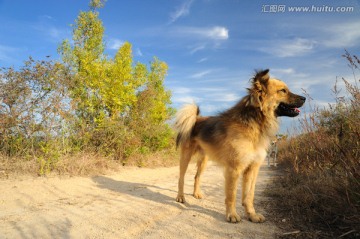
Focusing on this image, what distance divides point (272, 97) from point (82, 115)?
661 centimetres

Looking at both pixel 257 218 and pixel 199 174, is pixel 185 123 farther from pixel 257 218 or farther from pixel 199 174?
pixel 257 218

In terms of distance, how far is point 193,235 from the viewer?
3.25 metres

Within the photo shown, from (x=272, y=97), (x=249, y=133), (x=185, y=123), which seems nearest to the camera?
(x=249, y=133)

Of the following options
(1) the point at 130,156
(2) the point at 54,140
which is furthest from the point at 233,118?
(1) the point at 130,156

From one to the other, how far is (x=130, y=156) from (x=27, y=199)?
5028 millimetres

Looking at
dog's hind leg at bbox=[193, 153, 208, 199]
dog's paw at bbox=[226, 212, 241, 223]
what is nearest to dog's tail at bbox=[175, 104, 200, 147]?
dog's hind leg at bbox=[193, 153, 208, 199]

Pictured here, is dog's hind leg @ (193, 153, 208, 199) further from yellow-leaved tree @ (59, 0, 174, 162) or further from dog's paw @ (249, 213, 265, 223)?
yellow-leaved tree @ (59, 0, 174, 162)

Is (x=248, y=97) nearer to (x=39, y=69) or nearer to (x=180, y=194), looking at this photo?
(x=180, y=194)

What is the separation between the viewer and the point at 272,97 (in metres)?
4.28

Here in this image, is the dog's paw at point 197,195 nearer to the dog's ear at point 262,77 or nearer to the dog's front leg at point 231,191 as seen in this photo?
the dog's front leg at point 231,191

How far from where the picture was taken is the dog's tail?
5250 mm

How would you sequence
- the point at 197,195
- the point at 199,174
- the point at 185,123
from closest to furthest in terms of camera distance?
1. the point at 185,123
2. the point at 197,195
3. the point at 199,174

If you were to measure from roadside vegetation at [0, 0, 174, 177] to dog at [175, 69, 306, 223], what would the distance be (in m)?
4.38

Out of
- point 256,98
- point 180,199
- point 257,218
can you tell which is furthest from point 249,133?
point 180,199
